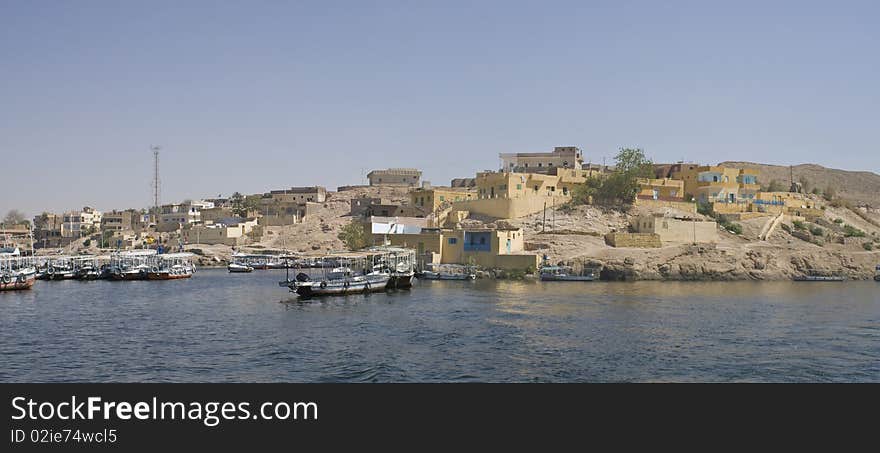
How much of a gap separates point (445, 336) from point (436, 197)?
46571 mm

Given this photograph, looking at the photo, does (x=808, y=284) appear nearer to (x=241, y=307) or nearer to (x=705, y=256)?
(x=705, y=256)

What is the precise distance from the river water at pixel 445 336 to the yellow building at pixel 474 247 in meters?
9.73

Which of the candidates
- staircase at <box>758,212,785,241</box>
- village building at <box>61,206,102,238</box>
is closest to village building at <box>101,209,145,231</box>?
village building at <box>61,206,102,238</box>

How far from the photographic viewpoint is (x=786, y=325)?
27906 mm

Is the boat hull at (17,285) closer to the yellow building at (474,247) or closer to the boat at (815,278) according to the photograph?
the yellow building at (474,247)

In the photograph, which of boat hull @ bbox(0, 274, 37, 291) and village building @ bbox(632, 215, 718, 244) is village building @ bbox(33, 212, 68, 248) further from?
village building @ bbox(632, 215, 718, 244)

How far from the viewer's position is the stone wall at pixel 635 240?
55.7 metres

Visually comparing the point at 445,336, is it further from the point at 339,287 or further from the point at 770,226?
the point at 770,226

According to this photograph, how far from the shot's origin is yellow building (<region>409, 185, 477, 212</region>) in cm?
7106

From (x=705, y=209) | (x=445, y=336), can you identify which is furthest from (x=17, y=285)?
(x=705, y=209)

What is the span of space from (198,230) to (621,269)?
145 ft

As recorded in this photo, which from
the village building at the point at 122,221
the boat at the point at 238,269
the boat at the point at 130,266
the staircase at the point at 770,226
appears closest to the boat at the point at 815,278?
the staircase at the point at 770,226

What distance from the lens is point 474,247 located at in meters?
53.2
